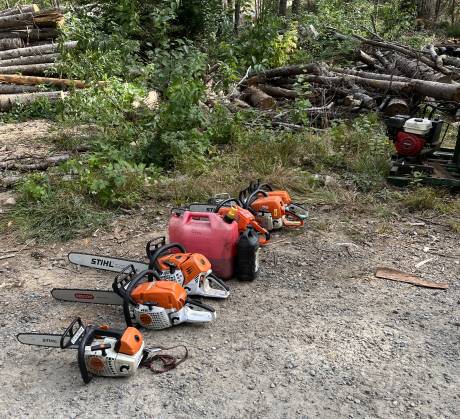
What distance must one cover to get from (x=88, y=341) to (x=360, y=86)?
765 centimetres

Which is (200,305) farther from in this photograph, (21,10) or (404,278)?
(21,10)

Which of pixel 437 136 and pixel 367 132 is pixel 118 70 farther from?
pixel 437 136

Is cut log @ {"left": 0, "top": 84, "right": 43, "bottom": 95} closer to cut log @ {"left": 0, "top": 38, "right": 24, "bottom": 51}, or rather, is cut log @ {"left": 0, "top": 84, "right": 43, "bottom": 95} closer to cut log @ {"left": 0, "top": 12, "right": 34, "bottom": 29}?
cut log @ {"left": 0, "top": 38, "right": 24, "bottom": 51}

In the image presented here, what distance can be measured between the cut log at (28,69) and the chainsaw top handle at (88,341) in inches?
339

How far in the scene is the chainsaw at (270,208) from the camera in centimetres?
461

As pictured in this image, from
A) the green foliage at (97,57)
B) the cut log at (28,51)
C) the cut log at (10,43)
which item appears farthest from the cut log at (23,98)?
the cut log at (10,43)

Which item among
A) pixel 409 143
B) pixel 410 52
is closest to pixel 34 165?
pixel 409 143

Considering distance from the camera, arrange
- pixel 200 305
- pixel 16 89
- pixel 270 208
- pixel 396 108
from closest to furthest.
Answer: pixel 200 305
pixel 270 208
pixel 396 108
pixel 16 89

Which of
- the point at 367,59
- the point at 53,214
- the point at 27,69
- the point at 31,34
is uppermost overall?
the point at 31,34

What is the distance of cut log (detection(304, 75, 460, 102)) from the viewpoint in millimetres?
7371

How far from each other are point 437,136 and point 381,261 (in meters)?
2.18

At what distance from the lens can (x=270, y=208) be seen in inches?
182

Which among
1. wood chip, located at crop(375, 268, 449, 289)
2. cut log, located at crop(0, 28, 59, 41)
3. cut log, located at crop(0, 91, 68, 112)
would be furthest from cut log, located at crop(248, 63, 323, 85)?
wood chip, located at crop(375, 268, 449, 289)

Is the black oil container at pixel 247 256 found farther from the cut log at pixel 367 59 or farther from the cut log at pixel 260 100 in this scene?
the cut log at pixel 367 59
